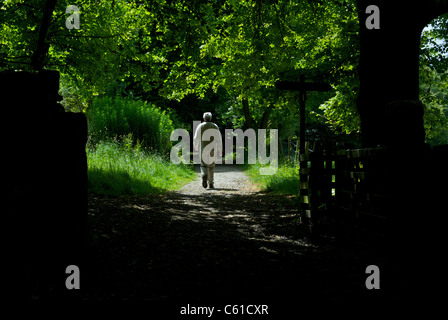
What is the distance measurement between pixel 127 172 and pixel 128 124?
484 centimetres

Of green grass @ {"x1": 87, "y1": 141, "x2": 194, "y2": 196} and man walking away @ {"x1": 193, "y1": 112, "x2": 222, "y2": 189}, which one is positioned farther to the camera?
man walking away @ {"x1": 193, "y1": 112, "x2": 222, "y2": 189}

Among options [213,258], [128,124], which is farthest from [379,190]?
[128,124]

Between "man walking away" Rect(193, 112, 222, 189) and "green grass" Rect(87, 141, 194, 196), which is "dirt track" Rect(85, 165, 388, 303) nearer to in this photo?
"green grass" Rect(87, 141, 194, 196)

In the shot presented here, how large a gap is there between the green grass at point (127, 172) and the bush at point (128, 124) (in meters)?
0.88

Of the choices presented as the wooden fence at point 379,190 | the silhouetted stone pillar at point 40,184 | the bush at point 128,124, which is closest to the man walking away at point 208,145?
the bush at point 128,124

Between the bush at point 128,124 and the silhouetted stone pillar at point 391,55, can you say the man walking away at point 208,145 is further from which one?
the silhouetted stone pillar at point 391,55

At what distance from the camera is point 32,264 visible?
2912 mm

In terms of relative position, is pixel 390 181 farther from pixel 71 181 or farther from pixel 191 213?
pixel 191 213

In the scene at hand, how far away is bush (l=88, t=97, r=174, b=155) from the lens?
14836 millimetres

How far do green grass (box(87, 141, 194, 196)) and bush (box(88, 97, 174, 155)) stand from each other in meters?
0.88

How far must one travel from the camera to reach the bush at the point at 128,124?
48.7 feet

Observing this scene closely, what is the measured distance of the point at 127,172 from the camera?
1098 cm

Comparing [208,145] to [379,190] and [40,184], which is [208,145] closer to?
[379,190]

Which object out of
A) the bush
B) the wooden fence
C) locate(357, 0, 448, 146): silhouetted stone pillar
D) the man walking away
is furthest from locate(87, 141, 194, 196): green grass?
locate(357, 0, 448, 146): silhouetted stone pillar
